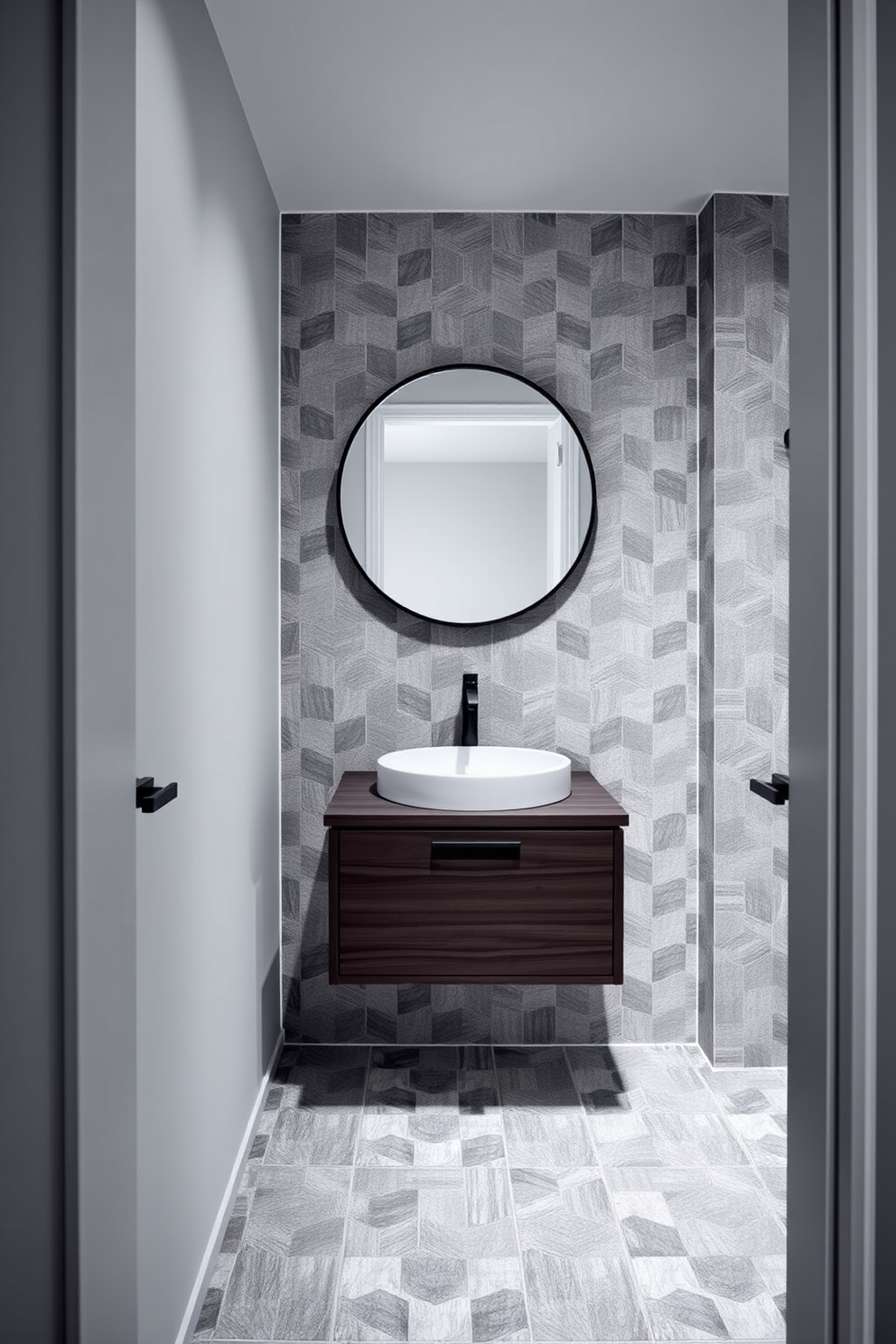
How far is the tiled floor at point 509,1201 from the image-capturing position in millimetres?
1677

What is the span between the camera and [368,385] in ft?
8.96

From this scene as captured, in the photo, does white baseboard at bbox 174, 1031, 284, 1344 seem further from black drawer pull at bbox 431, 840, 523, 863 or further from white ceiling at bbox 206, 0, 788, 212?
white ceiling at bbox 206, 0, 788, 212

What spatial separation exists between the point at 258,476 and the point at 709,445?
122 centimetres

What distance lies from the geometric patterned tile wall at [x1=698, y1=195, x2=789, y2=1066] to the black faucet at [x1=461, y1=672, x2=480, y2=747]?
0.65m

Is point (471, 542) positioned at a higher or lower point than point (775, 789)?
higher

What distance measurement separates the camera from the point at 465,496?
2.74 m

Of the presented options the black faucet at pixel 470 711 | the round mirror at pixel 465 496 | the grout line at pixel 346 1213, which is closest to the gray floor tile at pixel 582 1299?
the grout line at pixel 346 1213

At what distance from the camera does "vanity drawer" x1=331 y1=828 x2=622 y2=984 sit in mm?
2287

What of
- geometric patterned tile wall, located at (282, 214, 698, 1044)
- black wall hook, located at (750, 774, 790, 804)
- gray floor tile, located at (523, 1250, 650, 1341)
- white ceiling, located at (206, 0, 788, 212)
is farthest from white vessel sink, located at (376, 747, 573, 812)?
white ceiling, located at (206, 0, 788, 212)

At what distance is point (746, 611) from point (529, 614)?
1.96 feet

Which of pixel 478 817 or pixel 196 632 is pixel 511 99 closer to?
pixel 196 632

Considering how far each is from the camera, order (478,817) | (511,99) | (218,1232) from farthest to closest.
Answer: (478,817), (511,99), (218,1232)
